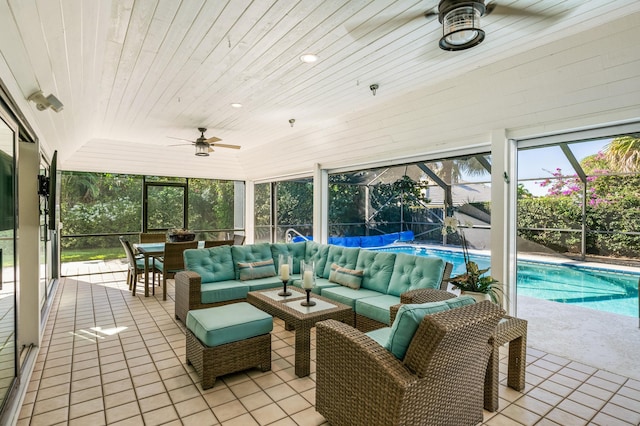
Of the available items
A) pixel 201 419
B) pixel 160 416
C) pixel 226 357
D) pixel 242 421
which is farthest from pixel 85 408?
pixel 242 421

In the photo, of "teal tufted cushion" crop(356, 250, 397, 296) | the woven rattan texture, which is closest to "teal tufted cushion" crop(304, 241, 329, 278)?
"teal tufted cushion" crop(356, 250, 397, 296)

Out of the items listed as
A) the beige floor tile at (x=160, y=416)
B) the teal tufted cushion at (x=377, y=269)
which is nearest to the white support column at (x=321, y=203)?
the teal tufted cushion at (x=377, y=269)

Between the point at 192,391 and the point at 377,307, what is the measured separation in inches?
68.5

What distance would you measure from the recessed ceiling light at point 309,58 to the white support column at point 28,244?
8.75ft

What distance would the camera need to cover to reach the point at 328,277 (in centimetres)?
464

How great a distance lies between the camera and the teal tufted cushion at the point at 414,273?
3475 mm

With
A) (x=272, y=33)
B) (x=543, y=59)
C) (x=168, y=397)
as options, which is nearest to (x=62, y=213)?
(x=168, y=397)

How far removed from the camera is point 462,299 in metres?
2.09

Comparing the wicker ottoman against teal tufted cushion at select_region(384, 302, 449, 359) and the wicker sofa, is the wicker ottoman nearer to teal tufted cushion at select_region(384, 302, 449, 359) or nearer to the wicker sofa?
the wicker sofa

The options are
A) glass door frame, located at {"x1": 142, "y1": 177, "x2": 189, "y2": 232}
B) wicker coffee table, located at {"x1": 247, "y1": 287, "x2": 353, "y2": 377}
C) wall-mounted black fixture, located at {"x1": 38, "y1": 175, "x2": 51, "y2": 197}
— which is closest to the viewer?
wicker coffee table, located at {"x1": 247, "y1": 287, "x2": 353, "y2": 377}

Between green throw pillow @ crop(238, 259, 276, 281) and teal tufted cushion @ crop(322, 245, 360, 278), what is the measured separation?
2.38 ft

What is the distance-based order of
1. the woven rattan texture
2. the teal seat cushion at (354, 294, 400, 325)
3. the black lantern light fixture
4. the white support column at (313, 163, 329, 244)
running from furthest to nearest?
the white support column at (313, 163, 329, 244) < the teal seat cushion at (354, 294, 400, 325) < the woven rattan texture < the black lantern light fixture

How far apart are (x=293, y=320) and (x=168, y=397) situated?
3.45ft

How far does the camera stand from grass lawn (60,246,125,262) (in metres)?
7.11
